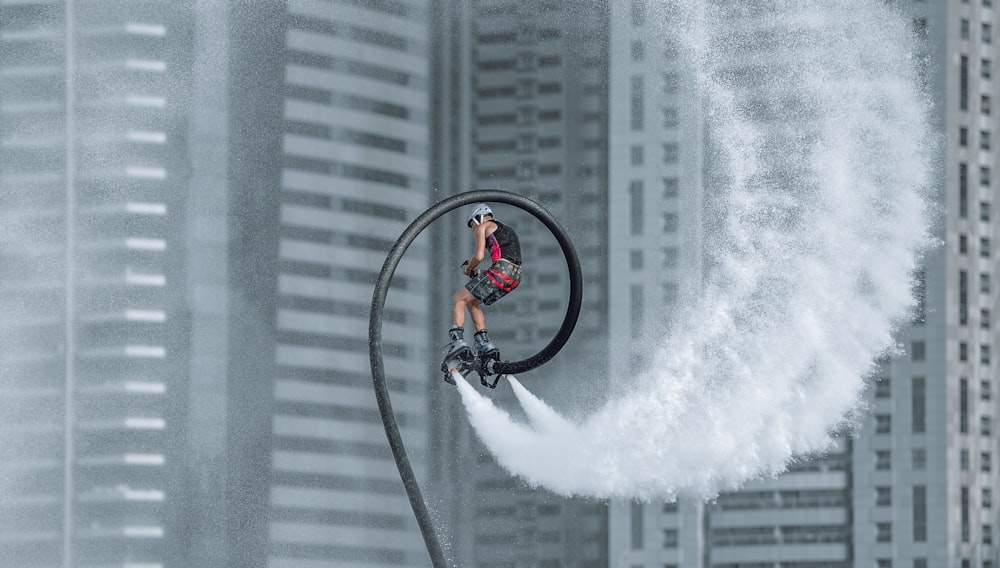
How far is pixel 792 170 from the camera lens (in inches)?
2832

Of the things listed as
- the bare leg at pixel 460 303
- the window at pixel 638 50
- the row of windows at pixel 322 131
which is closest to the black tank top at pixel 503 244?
the bare leg at pixel 460 303

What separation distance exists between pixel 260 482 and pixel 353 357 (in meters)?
15.4

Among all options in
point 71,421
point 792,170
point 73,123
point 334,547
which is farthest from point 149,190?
point 792,170

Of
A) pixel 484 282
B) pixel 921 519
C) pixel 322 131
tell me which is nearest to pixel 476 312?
pixel 484 282

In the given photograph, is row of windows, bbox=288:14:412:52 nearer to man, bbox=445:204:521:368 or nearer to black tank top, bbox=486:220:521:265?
black tank top, bbox=486:220:521:265

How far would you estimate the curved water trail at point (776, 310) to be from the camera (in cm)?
5309

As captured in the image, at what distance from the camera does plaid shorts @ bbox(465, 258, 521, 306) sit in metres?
36.7

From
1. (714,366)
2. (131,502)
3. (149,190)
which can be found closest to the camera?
(714,366)

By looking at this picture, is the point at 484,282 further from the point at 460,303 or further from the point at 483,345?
the point at 483,345

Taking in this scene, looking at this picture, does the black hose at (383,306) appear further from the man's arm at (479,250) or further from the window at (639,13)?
the window at (639,13)

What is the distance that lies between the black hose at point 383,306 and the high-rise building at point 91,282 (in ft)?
427

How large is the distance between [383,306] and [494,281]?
97.7 inches

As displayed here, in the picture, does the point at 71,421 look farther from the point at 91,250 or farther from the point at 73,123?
the point at 73,123

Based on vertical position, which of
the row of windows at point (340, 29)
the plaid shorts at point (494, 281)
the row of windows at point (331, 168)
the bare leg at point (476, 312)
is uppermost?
the row of windows at point (340, 29)
